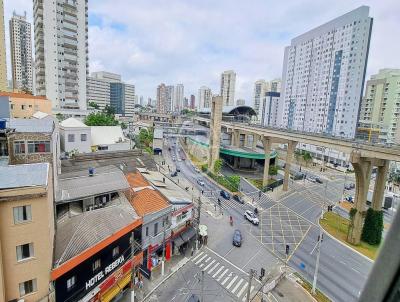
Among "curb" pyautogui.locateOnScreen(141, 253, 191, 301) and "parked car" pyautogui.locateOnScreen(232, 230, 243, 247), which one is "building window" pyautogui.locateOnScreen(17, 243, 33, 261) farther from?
"parked car" pyautogui.locateOnScreen(232, 230, 243, 247)

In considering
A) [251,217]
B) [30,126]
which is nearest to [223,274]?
[251,217]

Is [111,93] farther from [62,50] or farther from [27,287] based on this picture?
[27,287]

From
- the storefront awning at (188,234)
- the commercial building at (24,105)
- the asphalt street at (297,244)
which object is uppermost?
the commercial building at (24,105)

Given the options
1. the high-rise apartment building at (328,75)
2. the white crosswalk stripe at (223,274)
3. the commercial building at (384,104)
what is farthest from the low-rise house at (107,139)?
the commercial building at (384,104)

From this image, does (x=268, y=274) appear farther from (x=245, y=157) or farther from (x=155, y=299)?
(x=245, y=157)

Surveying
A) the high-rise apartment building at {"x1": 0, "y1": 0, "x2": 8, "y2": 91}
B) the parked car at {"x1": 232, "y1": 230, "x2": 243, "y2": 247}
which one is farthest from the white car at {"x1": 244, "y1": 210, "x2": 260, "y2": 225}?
the high-rise apartment building at {"x1": 0, "y1": 0, "x2": 8, "y2": 91}

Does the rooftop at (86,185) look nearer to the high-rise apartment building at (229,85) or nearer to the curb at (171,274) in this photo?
the curb at (171,274)

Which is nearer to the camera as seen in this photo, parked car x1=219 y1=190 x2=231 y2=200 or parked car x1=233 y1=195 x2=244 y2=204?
parked car x1=233 y1=195 x2=244 y2=204
